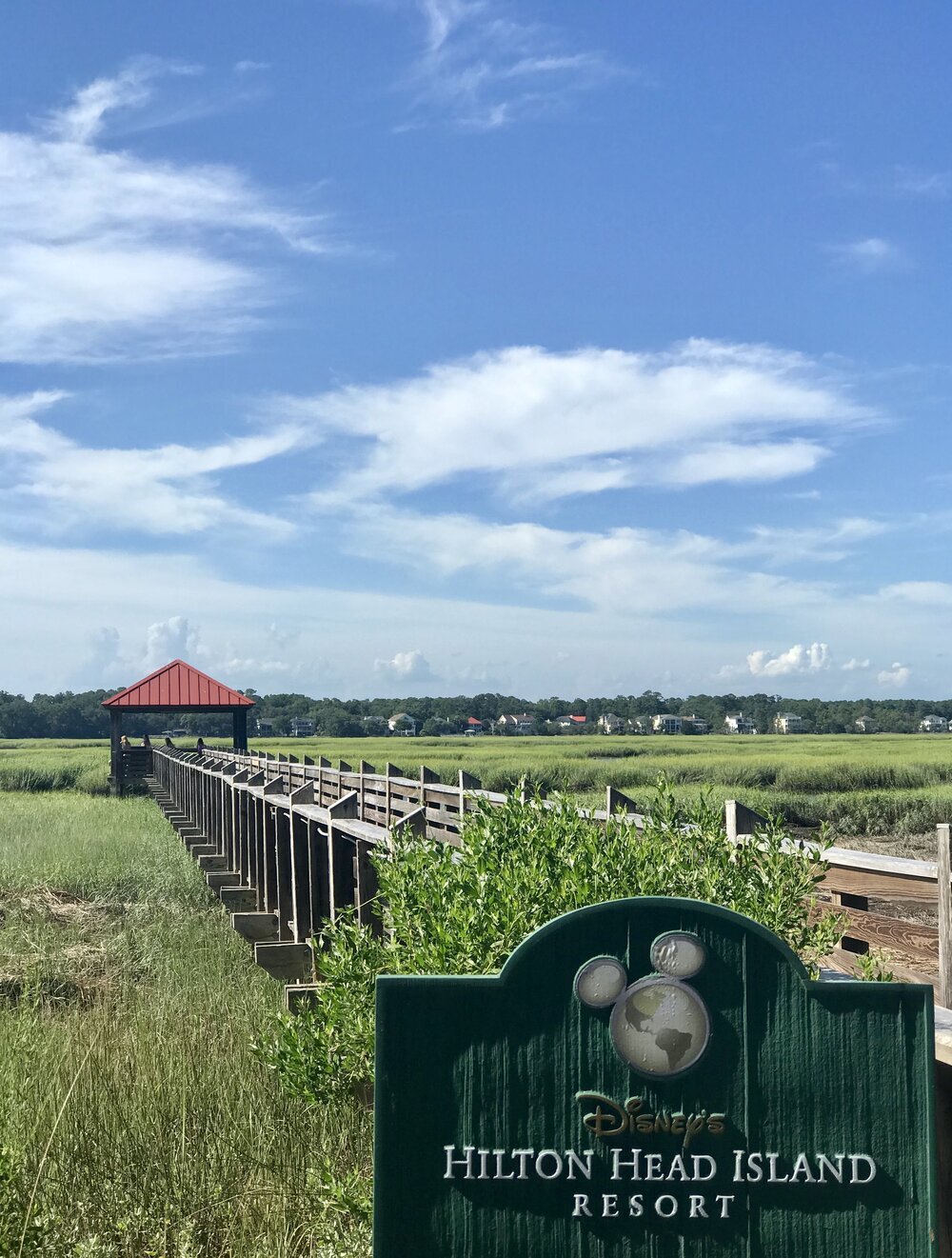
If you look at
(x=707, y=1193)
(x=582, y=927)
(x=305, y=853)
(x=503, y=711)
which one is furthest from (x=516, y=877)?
(x=503, y=711)

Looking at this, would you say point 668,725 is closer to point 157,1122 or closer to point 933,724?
point 933,724

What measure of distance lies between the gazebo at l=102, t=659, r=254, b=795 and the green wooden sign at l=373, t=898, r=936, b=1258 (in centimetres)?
4054

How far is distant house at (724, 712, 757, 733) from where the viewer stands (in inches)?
6427

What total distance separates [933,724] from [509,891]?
5927 inches

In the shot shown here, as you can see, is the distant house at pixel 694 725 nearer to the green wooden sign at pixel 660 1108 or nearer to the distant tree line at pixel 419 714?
the distant tree line at pixel 419 714

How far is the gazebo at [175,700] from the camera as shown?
138 feet

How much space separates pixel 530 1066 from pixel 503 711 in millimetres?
181197

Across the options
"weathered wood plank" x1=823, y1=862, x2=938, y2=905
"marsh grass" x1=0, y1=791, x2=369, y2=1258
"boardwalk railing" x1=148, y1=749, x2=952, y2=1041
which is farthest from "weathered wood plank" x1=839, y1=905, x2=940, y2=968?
"marsh grass" x1=0, y1=791, x2=369, y2=1258

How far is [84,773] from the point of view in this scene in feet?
153

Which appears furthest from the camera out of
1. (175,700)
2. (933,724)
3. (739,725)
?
(739,725)

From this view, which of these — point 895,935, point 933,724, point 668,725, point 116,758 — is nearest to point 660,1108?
point 895,935

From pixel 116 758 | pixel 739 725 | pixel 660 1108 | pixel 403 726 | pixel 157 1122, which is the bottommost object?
pixel 739 725

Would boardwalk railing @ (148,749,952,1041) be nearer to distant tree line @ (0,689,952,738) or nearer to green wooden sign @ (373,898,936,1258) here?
green wooden sign @ (373,898,936,1258)

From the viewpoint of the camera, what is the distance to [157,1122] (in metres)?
5.06
